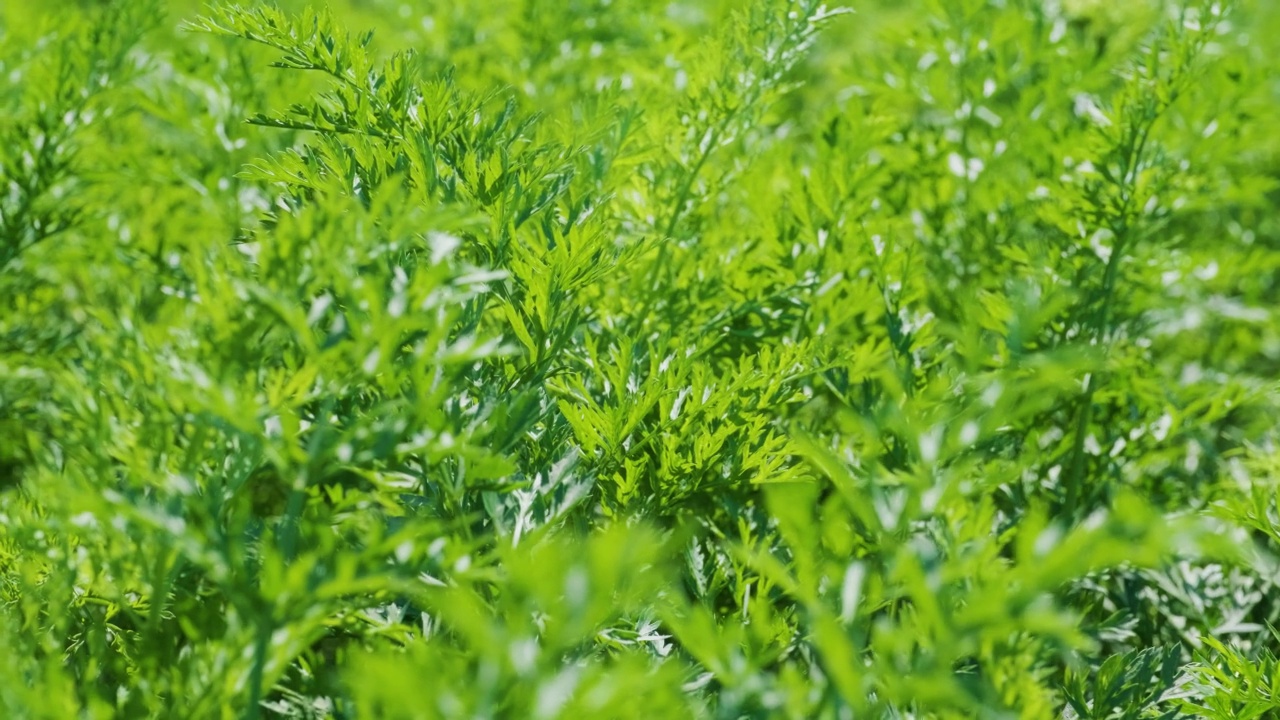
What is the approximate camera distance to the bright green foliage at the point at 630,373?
0.73m

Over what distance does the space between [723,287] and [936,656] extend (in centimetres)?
78

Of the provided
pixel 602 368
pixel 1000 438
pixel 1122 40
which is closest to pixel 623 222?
pixel 602 368

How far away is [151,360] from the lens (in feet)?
2.71

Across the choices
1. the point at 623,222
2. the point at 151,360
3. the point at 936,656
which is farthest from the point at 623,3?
the point at 936,656

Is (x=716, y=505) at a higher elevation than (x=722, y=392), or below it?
below

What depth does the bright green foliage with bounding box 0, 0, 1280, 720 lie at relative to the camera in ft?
2.40

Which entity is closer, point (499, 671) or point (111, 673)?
point (499, 671)

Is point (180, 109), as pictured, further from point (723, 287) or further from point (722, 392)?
point (722, 392)

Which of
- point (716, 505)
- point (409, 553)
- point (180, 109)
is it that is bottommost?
point (716, 505)

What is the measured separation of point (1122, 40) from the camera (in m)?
2.07

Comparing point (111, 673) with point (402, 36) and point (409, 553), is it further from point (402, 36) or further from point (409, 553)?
point (402, 36)

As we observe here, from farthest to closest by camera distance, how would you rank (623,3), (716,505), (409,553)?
1. (623,3)
2. (716,505)
3. (409,553)

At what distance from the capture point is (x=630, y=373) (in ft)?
3.61

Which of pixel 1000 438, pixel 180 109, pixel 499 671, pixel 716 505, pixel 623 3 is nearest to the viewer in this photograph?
pixel 499 671
